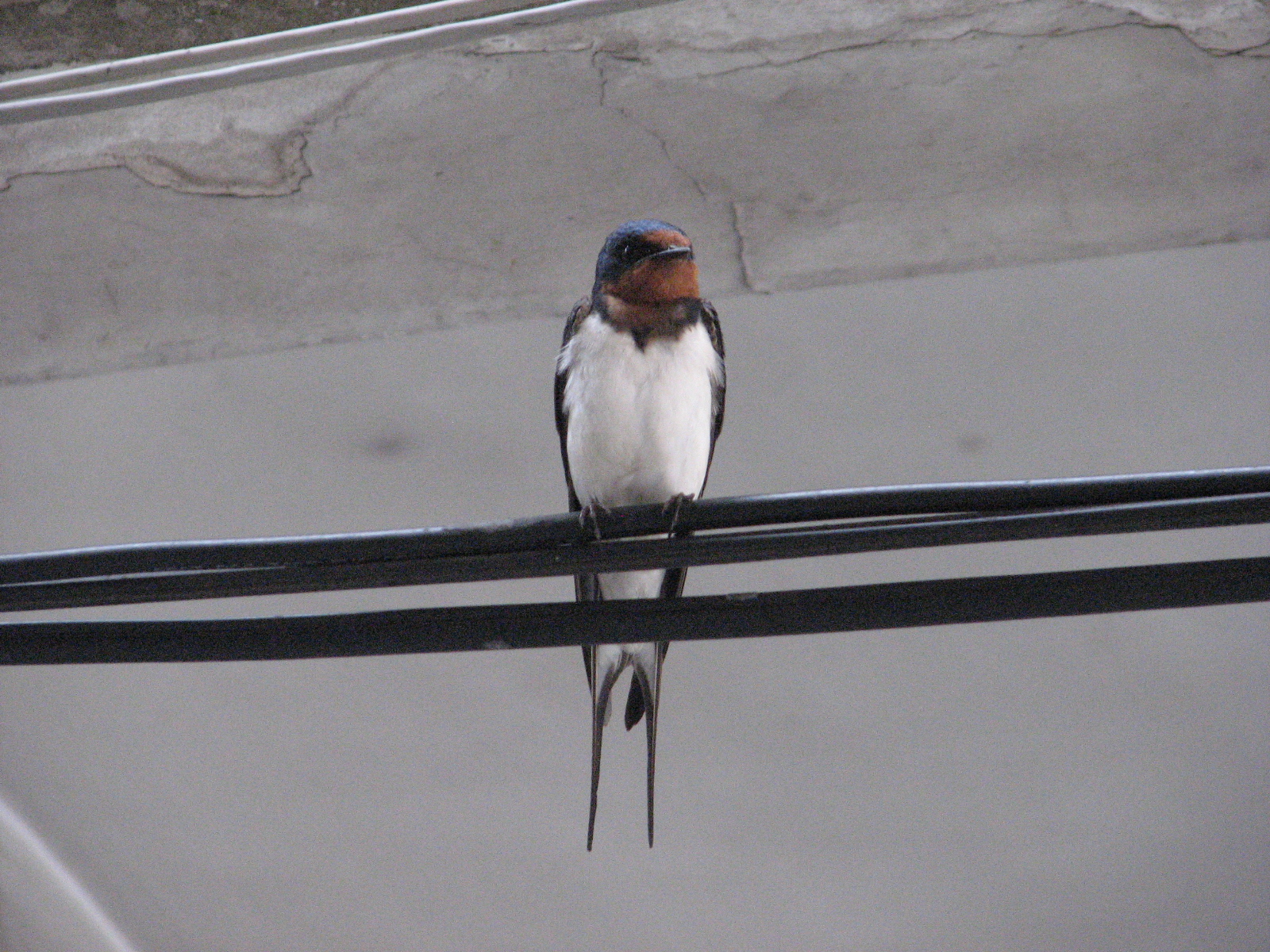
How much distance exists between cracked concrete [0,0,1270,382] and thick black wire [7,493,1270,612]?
1304mm

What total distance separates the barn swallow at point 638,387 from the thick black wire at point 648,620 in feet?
1.69

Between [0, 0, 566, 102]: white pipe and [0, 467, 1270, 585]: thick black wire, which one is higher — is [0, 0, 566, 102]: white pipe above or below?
above

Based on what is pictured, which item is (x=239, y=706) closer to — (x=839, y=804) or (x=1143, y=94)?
(x=839, y=804)

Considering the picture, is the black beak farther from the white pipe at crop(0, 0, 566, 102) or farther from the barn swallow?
the white pipe at crop(0, 0, 566, 102)

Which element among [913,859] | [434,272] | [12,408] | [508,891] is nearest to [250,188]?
[434,272]

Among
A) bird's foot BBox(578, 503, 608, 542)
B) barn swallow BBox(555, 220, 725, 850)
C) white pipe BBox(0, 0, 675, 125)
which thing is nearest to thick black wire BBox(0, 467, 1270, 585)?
bird's foot BBox(578, 503, 608, 542)

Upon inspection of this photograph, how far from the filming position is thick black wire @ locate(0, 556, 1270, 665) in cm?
85

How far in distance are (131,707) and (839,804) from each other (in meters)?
1.54

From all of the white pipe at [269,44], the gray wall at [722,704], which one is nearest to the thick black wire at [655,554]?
the white pipe at [269,44]

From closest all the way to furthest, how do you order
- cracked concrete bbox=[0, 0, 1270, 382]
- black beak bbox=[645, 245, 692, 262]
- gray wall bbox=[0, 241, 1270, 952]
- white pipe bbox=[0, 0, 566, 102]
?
black beak bbox=[645, 245, 692, 262]
white pipe bbox=[0, 0, 566, 102]
cracked concrete bbox=[0, 0, 1270, 382]
gray wall bbox=[0, 241, 1270, 952]

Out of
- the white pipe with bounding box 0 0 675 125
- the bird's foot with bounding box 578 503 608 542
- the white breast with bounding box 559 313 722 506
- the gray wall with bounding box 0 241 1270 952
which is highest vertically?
the white pipe with bounding box 0 0 675 125

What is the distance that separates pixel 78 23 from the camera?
72.7 inches

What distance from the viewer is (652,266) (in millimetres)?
1464

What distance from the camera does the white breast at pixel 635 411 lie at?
1.47 m
